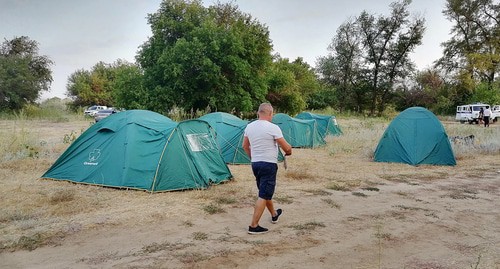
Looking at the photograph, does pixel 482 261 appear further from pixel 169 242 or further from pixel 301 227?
pixel 169 242

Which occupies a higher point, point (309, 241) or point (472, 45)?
point (472, 45)

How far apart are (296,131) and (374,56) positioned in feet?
98.1

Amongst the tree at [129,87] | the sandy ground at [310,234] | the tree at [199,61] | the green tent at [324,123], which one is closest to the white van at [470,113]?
the green tent at [324,123]

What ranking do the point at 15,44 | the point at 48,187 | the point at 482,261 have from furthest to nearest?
1. the point at 15,44
2. the point at 48,187
3. the point at 482,261

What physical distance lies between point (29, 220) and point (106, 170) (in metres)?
2.25

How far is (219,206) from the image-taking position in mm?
6371

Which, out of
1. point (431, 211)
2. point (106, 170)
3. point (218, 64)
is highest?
point (218, 64)

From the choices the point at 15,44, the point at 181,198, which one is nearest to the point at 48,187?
the point at 181,198

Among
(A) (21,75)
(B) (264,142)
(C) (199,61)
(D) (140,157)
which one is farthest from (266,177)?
(A) (21,75)

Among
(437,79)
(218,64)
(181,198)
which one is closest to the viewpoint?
(181,198)

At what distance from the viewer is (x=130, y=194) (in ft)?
22.9

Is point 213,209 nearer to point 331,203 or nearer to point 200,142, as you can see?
point 331,203

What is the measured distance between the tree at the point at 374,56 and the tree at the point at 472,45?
13.0 ft

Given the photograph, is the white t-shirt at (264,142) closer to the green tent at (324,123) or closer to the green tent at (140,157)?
the green tent at (140,157)
